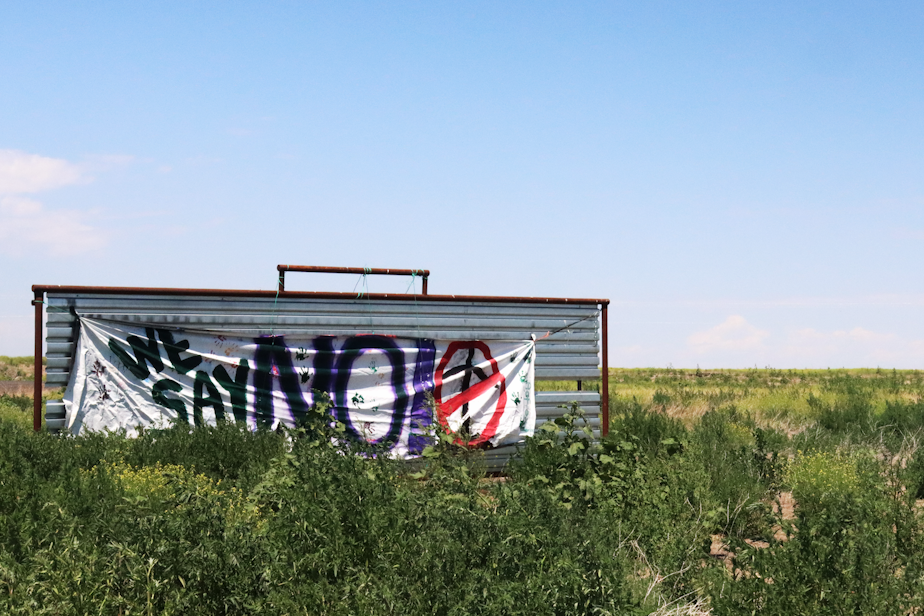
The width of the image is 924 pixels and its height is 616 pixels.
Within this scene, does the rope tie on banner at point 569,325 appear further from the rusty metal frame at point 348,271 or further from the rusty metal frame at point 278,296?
the rusty metal frame at point 348,271

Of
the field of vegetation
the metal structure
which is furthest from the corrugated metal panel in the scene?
the field of vegetation

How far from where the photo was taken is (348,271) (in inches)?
412

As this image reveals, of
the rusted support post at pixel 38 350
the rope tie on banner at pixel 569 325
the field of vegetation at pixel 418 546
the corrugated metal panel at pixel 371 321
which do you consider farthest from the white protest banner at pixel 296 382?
the field of vegetation at pixel 418 546

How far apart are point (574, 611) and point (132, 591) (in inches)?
90.3

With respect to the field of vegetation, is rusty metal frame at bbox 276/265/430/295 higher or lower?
higher

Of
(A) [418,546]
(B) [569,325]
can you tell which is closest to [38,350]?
(B) [569,325]

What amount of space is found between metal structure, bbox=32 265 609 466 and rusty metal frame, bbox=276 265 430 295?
14mm

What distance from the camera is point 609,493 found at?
695 cm

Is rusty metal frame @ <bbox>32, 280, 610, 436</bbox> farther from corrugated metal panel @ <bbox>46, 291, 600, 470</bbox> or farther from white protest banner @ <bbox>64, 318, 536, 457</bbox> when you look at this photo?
white protest banner @ <bbox>64, 318, 536, 457</bbox>

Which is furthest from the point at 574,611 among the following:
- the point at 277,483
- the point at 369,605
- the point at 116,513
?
the point at 116,513

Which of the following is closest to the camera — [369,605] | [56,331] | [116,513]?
[369,605]

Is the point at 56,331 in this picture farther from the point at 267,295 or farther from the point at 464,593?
the point at 464,593

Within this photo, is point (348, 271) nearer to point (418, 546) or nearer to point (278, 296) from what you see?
point (278, 296)

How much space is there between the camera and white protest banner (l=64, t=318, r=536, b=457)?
981 cm
